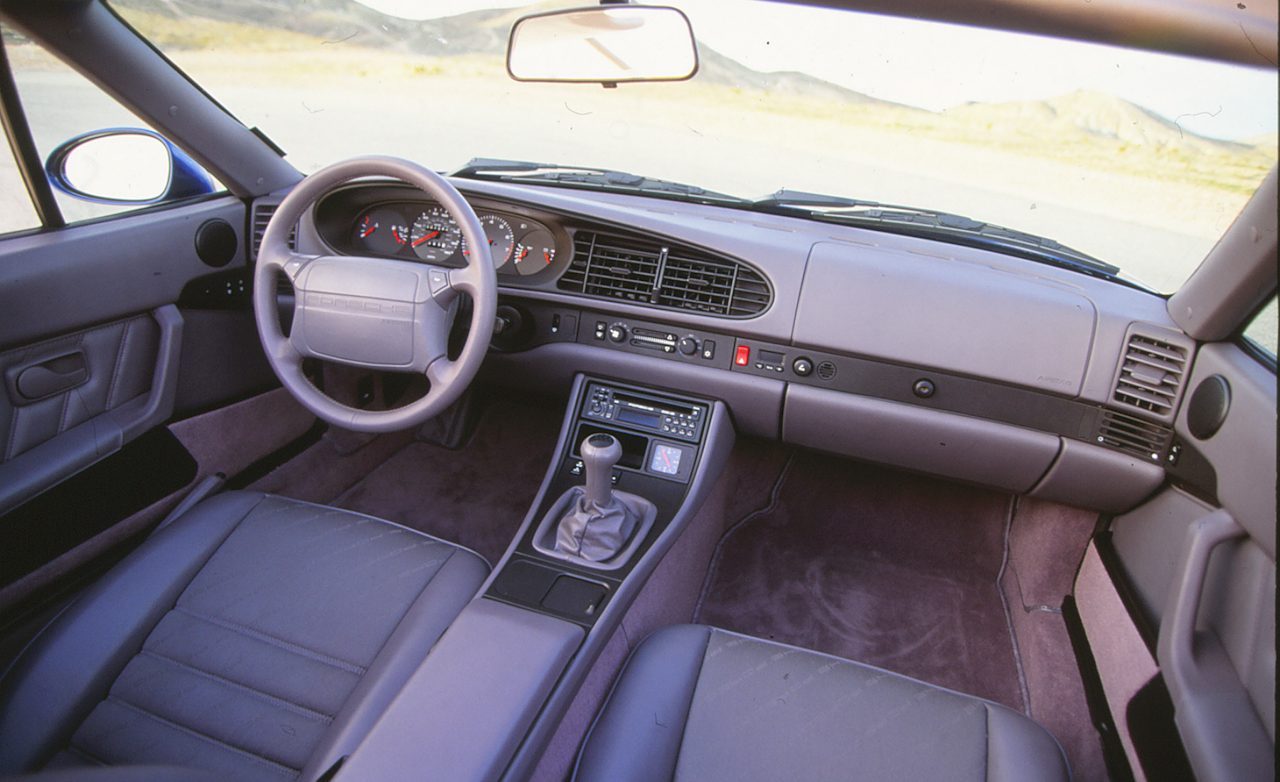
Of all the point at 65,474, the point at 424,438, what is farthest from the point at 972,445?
the point at 65,474

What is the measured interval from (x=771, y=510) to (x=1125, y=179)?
63.7 inches

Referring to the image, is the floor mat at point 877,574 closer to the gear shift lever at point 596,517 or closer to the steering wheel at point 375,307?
the gear shift lever at point 596,517

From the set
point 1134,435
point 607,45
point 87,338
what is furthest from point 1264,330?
point 87,338

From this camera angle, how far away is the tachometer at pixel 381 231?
2.59 m

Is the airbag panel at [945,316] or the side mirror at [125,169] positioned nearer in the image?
the airbag panel at [945,316]

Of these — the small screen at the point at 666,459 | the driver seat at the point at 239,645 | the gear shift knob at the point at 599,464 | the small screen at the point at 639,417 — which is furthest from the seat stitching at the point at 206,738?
the small screen at the point at 639,417

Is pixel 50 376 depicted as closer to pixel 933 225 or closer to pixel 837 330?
pixel 837 330

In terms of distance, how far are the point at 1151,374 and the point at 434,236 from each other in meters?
2.09

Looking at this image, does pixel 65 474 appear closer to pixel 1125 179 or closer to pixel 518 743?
pixel 518 743

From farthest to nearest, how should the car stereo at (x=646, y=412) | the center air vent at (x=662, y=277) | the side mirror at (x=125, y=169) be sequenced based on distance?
the car stereo at (x=646, y=412) < the center air vent at (x=662, y=277) < the side mirror at (x=125, y=169)

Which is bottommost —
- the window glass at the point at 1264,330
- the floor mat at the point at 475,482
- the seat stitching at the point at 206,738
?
the floor mat at the point at 475,482

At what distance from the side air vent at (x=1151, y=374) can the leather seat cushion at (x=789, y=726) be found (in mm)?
872

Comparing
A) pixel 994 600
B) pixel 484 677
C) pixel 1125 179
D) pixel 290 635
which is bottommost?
pixel 994 600

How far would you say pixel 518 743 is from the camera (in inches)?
52.8
